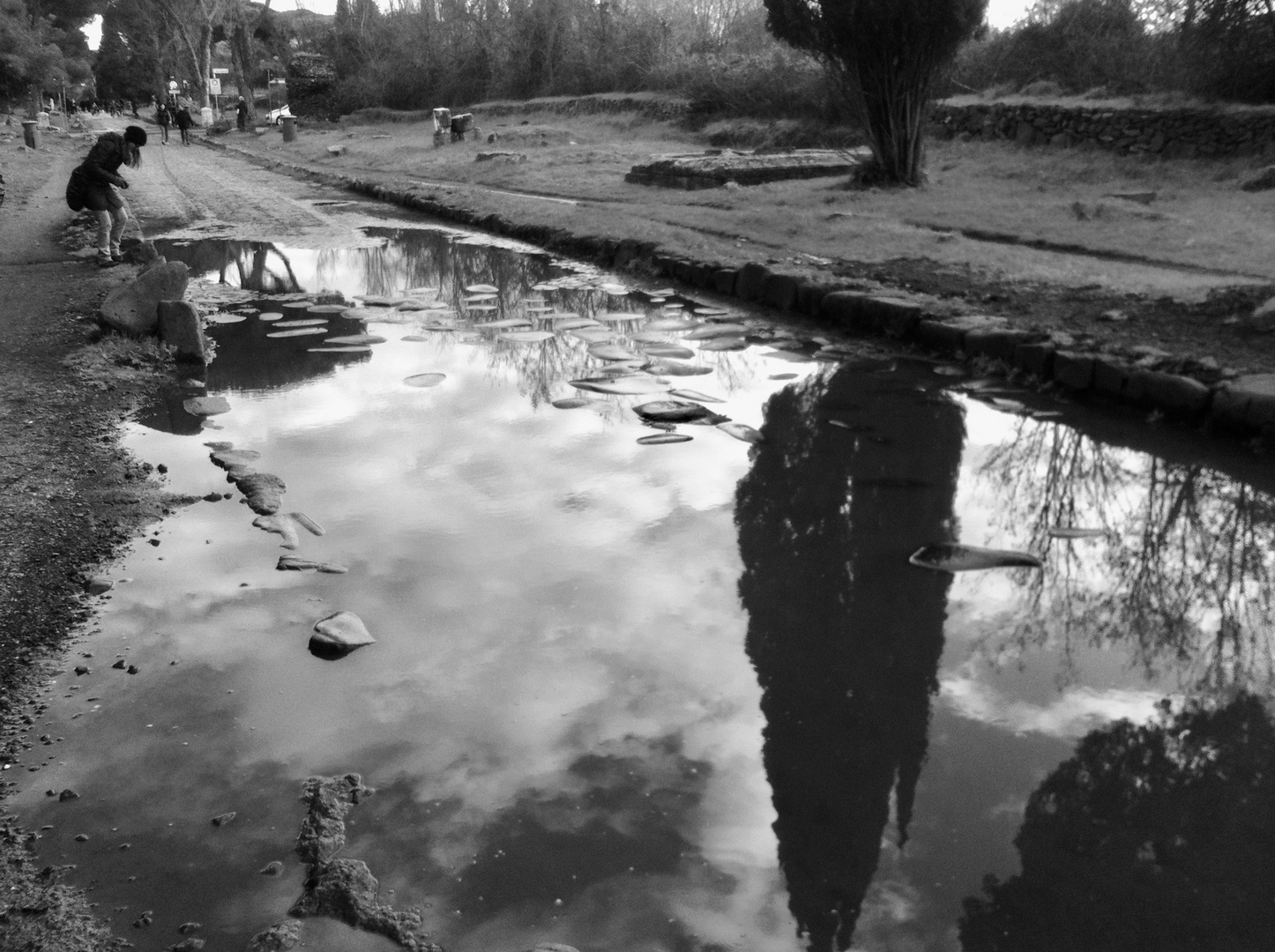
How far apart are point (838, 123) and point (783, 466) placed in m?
18.3

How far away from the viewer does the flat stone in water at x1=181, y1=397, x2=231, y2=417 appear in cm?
521

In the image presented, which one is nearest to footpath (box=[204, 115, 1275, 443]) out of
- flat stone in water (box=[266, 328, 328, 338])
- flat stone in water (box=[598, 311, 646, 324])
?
flat stone in water (box=[598, 311, 646, 324])

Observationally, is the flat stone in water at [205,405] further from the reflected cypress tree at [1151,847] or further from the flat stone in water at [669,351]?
the reflected cypress tree at [1151,847]

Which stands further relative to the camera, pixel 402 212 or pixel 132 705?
pixel 402 212

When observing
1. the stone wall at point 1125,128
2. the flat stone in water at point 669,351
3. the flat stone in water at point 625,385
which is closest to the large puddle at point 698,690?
the flat stone in water at point 625,385

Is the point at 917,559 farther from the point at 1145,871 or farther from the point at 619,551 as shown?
the point at 1145,871

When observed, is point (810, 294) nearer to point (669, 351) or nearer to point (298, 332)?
point (669, 351)

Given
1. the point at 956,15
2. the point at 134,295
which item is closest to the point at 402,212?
the point at 956,15

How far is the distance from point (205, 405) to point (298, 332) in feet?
6.14

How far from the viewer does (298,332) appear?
23.2ft

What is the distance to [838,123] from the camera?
836 inches

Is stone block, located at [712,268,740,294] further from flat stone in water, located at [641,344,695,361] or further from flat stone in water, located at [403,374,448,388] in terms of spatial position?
flat stone in water, located at [403,374,448,388]

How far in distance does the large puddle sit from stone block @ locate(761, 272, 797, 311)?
2.52 m

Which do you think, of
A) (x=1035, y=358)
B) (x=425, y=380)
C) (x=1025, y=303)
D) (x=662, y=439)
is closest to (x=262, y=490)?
(x=662, y=439)
